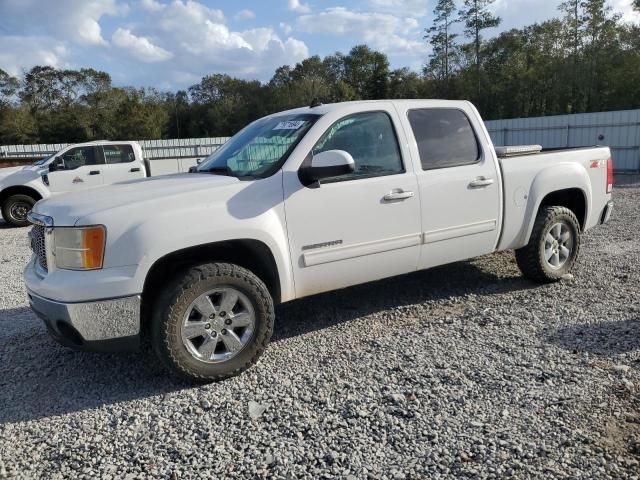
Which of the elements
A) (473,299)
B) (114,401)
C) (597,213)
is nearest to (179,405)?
(114,401)

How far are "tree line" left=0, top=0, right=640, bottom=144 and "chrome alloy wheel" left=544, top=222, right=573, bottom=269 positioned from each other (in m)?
30.0

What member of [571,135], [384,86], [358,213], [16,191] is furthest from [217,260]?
[384,86]

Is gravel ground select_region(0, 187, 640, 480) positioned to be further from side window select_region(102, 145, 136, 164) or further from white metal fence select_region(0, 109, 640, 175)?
white metal fence select_region(0, 109, 640, 175)

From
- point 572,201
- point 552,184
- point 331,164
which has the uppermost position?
point 331,164

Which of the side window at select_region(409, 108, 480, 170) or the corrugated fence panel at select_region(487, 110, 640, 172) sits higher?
the side window at select_region(409, 108, 480, 170)

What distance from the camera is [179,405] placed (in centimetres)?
338

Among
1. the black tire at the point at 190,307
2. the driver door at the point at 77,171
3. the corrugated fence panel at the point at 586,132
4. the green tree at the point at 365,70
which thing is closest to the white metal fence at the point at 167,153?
the driver door at the point at 77,171

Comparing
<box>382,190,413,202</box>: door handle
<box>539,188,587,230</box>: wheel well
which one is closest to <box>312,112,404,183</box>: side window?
<box>382,190,413,202</box>: door handle

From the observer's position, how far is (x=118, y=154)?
507 inches

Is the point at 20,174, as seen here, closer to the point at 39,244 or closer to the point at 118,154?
the point at 118,154

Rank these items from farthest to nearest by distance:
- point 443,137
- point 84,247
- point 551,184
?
point 551,184 < point 443,137 < point 84,247

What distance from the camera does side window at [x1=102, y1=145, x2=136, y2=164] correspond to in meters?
12.8

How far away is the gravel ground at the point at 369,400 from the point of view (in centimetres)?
272

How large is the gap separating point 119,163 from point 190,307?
410 inches
